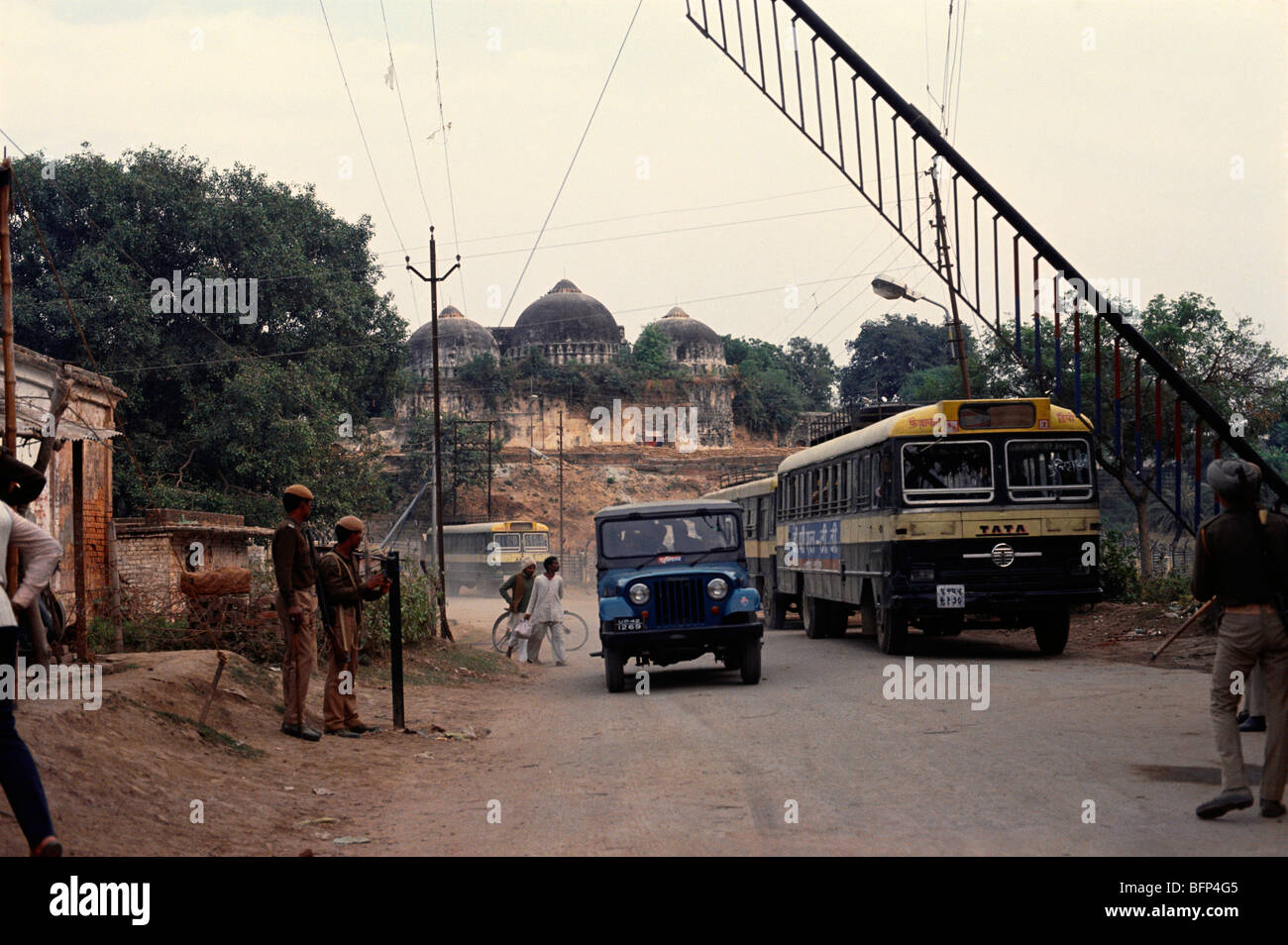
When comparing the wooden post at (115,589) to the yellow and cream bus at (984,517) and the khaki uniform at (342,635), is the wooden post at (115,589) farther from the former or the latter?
the yellow and cream bus at (984,517)

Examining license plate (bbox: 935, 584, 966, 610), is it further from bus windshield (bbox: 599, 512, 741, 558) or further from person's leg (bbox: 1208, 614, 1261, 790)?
person's leg (bbox: 1208, 614, 1261, 790)

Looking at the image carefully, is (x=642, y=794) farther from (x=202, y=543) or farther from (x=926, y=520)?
(x=202, y=543)

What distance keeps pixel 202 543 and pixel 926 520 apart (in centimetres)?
1454

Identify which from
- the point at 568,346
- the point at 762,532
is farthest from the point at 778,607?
the point at 568,346

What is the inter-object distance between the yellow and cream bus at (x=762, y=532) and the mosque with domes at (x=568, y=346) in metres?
46.6

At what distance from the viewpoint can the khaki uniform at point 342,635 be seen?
11438mm

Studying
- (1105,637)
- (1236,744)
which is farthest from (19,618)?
(1105,637)

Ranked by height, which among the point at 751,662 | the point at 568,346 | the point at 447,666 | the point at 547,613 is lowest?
the point at 447,666

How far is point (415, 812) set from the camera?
325 inches

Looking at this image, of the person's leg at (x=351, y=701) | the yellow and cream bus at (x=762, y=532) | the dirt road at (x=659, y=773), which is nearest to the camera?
the dirt road at (x=659, y=773)

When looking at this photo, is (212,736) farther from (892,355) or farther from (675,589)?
(892,355)

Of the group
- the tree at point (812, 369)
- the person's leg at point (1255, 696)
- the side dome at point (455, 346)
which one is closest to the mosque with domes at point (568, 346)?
the side dome at point (455, 346)

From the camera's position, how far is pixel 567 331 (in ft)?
265

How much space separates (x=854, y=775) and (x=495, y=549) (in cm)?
4377
